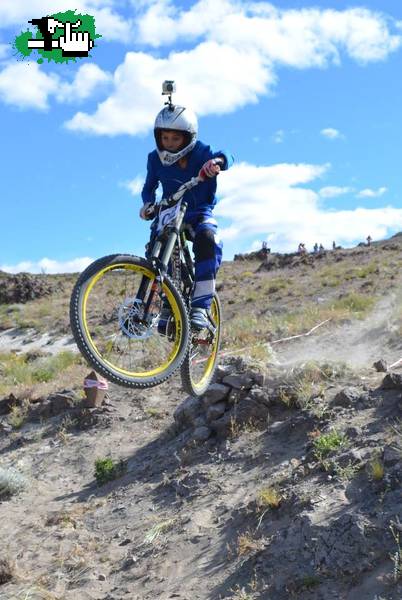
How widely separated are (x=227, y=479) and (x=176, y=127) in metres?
6.06

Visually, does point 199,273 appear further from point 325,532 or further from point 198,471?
point 198,471

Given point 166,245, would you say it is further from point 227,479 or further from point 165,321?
point 227,479

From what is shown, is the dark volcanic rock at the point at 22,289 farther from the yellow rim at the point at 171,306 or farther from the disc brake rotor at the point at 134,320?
the disc brake rotor at the point at 134,320

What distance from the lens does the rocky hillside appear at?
7348mm

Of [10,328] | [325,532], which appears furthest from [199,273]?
[10,328]

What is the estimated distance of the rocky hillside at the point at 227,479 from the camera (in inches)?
289

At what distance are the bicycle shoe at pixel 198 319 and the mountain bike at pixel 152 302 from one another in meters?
0.11

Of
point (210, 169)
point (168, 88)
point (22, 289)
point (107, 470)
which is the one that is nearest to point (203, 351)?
point (210, 169)

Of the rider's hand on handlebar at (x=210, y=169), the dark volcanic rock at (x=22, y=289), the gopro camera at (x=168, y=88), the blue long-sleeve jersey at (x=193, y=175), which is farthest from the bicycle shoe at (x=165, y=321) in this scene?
the dark volcanic rock at (x=22, y=289)

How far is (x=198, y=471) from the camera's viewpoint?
34.8 feet

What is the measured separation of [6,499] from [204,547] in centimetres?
535

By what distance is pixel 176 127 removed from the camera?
20.5ft

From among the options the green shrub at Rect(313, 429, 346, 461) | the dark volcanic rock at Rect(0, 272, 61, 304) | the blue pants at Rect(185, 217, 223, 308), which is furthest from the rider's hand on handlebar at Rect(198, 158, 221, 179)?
the dark volcanic rock at Rect(0, 272, 61, 304)

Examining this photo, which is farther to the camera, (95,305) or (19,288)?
(19,288)
